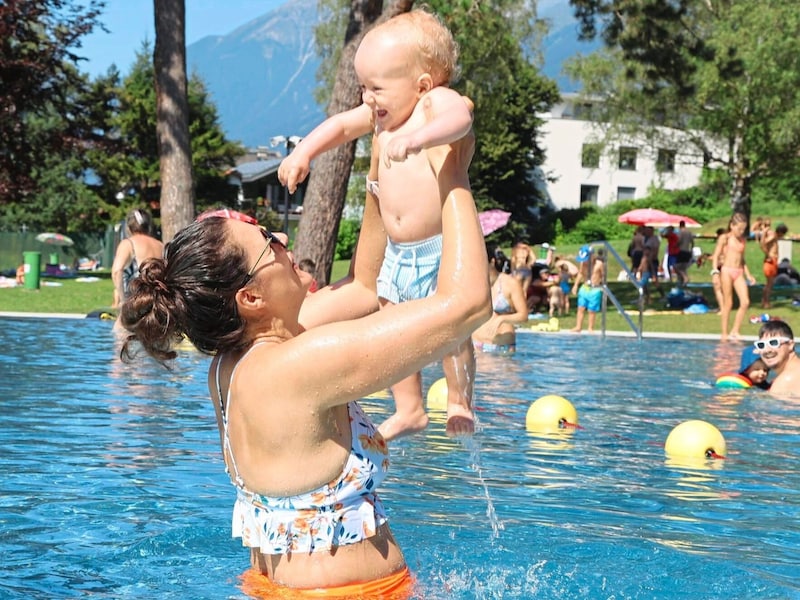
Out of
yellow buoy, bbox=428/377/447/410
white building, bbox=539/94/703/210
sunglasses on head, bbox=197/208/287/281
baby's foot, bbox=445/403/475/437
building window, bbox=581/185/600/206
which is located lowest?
yellow buoy, bbox=428/377/447/410

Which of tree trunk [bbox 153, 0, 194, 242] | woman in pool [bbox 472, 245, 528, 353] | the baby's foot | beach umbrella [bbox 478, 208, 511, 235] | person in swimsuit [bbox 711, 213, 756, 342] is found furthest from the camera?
beach umbrella [bbox 478, 208, 511, 235]

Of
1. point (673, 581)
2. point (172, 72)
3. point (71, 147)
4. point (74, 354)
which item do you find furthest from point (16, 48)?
point (673, 581)

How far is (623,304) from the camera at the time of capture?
1020 inches

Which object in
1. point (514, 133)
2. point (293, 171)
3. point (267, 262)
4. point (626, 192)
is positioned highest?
point (514, 133)

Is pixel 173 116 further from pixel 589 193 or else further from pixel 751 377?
pixel 589 193

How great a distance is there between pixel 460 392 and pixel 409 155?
1594mm

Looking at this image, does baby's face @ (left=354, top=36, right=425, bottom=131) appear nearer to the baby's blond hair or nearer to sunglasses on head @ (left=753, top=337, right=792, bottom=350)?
the baby's blond hair

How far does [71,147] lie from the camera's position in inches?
A: 1272

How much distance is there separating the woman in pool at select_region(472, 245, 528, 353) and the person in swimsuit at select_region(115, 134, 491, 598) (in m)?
10.1

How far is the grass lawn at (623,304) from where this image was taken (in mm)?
19906

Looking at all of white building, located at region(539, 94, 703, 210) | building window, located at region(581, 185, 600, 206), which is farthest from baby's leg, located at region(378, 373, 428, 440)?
building window, located at region(581, 185, 600, 206)

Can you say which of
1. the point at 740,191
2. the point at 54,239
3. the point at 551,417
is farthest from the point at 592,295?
the point at 54,239

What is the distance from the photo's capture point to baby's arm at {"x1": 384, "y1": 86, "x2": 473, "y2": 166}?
Result: 3.21 m

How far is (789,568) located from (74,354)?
29.3ft
